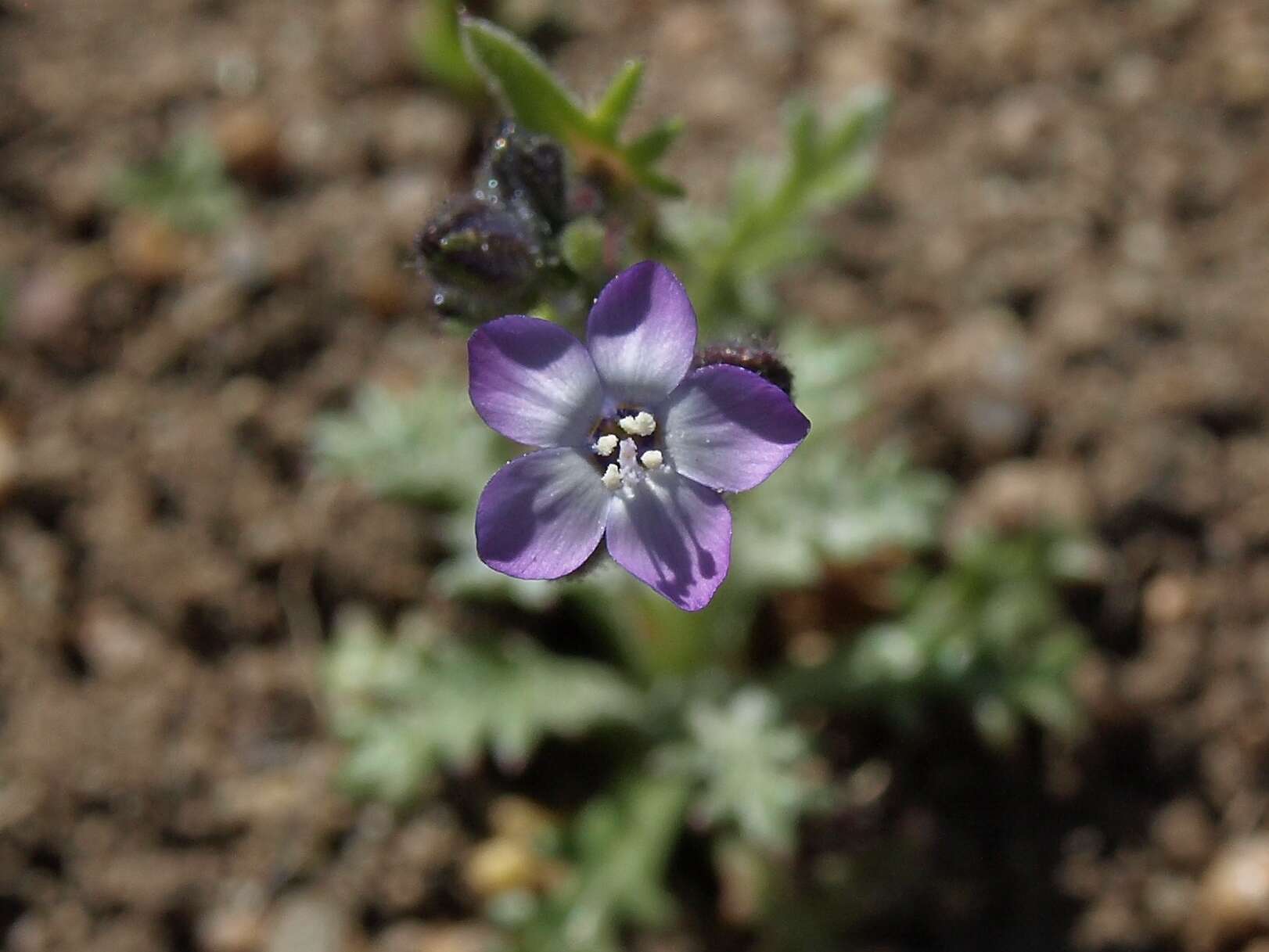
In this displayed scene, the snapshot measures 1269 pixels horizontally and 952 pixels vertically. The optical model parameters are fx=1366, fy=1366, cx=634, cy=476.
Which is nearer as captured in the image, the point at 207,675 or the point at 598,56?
the point at 207,675

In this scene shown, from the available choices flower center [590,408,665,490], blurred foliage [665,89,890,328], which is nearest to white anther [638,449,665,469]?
flower center [590,408,665,490]

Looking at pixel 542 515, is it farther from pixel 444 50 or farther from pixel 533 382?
pixel 444 50

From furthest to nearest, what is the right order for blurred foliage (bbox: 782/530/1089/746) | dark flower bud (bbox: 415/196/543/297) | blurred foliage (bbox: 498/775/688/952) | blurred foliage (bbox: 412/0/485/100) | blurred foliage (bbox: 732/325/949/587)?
1. blurred foliage (bbox: 412/0/485/100)
2. blurred foliage (bbox: 732/325/949/587)
3. blurred foliage (bbox: 782/530/1089/746)
4. blurred foliage (bbox: 498/775/688/952)
5. dark flower bud (bbox: 415/196/543/297)

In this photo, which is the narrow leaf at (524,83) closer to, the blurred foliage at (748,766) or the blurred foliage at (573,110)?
the blurred foliage at (573,110)

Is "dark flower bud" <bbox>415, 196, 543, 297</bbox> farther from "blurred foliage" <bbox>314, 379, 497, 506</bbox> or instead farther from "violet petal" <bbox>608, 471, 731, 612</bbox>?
"blurred foliage" <bbox>314, 379, 497, 506</bbox>

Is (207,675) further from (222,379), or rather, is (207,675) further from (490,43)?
(490,43)

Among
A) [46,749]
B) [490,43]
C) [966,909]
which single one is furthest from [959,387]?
[46,749]

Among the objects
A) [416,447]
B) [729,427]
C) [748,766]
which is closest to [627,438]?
[729,427]
